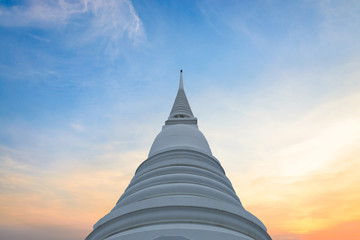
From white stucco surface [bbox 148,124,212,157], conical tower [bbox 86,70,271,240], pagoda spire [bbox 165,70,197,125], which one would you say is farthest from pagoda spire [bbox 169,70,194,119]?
conical tower [bbox 86,70,271,240]

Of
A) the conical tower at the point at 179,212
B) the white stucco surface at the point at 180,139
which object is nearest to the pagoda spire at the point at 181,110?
the white stucco surface at the point at 180,139

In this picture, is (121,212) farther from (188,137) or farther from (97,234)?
(188,137)

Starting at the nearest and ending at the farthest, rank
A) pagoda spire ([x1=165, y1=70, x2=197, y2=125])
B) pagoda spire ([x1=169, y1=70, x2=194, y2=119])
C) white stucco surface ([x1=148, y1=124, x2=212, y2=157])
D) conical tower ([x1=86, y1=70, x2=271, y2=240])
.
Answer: conical tower ([x1=86, y1=70, x2=271, y2=240])
white stucco surface ([x1=148, y1=124, x2=212, y2=157])
pagoda spire ([x1=165, y1=70, x2=197, y2=125])
pagoda spire ([x1=169, y1=70, x2=194, y2=119])

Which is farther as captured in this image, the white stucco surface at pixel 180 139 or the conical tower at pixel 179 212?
the white stucco surface at pixel 180 139

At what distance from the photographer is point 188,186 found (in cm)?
632

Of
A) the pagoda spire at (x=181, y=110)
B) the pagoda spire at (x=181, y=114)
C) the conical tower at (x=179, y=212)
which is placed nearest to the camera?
the conical tower at (x=179, y=212)

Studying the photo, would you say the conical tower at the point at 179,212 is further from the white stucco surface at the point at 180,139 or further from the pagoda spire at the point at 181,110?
the pagoda spire at the point at 181,110

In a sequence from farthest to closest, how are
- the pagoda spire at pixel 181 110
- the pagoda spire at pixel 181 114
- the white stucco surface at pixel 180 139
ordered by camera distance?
the pagoda spire at pixel 181 110 → the pagoda spire at pixel 181 114 → the white stucco surface at pixel 180 139

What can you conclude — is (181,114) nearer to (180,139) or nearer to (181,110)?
(181,110)

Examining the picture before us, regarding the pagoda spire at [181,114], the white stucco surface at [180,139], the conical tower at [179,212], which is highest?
the pagoda spire at [181,114]

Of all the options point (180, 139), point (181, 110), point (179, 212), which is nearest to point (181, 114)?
point (181, 110)

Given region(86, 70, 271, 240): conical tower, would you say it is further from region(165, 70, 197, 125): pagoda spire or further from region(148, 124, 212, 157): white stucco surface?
region(165, 70, 197, 125): pagoda spire

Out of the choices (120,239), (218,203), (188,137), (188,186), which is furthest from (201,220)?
(188,137)

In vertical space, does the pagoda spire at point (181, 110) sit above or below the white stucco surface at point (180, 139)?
above
